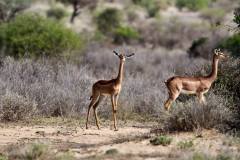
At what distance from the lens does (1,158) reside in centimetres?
1220

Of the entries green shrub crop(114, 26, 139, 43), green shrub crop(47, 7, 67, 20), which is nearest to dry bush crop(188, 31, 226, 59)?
green shrub crop(114, 26, 139, 43)

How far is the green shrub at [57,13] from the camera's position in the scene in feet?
171

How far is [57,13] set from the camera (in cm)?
5231

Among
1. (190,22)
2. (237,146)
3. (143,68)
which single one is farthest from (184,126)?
(190,22)

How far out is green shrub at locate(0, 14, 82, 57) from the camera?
95.0 feet

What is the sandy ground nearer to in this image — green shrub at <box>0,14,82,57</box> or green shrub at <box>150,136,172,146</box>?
green shrub at <box>150,136,172,146</box>

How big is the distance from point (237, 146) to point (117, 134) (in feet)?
10.2

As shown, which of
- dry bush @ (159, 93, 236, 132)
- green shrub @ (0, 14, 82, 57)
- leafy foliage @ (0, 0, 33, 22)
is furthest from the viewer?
leafy foliage @ (0, 0, 33, 22)

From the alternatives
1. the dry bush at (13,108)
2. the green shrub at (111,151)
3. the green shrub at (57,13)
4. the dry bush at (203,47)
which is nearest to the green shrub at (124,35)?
the dry bush at (203,47)

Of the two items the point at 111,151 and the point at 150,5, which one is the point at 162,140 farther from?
the point at 150,5

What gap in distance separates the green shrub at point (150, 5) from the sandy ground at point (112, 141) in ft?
141

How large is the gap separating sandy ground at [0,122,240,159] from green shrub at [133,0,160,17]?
43.1m

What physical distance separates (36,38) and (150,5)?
34702 millimetres

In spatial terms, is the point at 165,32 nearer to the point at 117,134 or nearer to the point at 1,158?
the point at 117,134
